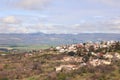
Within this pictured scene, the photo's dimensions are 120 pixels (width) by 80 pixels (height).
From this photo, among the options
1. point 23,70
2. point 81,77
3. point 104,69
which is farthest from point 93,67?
point 23,70

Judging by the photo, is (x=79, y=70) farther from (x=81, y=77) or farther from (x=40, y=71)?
(x=40, y=71)

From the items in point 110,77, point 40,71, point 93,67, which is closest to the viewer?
point 110,77

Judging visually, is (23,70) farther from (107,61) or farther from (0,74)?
(107,61)

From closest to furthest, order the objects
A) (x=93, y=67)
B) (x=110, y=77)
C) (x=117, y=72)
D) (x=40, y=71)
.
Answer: (x=110, y=77) < (x=117, y=72) < (x=93, y=67) < (x=40, y=71)

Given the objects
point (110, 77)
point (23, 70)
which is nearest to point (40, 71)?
point (23, 70)

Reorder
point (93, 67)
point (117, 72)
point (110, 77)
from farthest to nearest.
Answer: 1. point (93, 67)
2. point (117, 72)
3. point (110, 77)

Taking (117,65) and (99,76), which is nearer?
(99,76)

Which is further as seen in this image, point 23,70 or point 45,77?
point 23,70

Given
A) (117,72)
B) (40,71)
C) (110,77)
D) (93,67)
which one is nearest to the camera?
(110,77)
